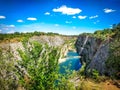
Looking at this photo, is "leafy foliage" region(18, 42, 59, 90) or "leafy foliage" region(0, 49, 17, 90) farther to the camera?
"leafy foliage" region(0, 49, 17, 90)

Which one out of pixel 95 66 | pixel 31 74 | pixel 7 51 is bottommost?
pixel 95 66

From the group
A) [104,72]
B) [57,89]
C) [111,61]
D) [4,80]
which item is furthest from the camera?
[104,72]

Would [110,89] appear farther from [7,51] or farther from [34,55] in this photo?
[7,51]

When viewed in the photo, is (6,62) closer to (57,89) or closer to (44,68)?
(44,68)

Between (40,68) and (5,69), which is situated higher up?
(40,68)

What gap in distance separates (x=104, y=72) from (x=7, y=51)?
1740cm

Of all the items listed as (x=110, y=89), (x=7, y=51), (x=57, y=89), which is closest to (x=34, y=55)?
(x=57, y=89)

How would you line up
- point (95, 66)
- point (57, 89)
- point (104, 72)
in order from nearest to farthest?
point (57, 89) < point (104, 72) < point (95, 66)

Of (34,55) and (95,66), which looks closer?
(34,55)

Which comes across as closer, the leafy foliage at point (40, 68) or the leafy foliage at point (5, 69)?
the leafy foliage at point (40, 68)

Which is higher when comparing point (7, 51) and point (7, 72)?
point (7, 51)

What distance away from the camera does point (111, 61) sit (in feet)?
104

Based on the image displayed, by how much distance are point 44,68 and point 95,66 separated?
2195cm

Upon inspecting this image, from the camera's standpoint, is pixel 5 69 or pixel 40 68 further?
pixel 5 69
